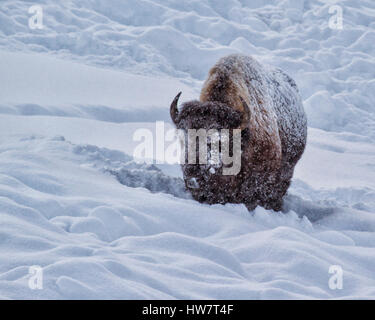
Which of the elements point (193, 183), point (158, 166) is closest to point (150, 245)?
point (193, 183)

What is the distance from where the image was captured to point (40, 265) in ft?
8.41

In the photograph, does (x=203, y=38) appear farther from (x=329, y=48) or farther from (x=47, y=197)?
(x=47, y=197)

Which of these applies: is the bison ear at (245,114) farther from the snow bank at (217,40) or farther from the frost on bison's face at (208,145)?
the snow bank at (217,40)

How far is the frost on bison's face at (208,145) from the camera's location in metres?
4.04

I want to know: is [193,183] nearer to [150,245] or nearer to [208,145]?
[208,145]

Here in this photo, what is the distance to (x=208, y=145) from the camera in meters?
4.01

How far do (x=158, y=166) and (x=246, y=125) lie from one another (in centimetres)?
199

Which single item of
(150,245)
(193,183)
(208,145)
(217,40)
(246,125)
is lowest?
(150,245)

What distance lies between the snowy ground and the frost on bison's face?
181mm

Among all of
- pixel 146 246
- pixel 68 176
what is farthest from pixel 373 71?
pixel 146 246

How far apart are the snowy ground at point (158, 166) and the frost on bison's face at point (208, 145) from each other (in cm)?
18

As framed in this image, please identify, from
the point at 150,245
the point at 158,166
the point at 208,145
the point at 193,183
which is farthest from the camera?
the point at 158,166

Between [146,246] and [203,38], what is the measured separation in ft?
32.8

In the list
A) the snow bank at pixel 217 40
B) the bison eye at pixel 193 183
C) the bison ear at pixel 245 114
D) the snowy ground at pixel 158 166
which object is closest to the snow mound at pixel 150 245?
the snowy ground at pixel 158 166
